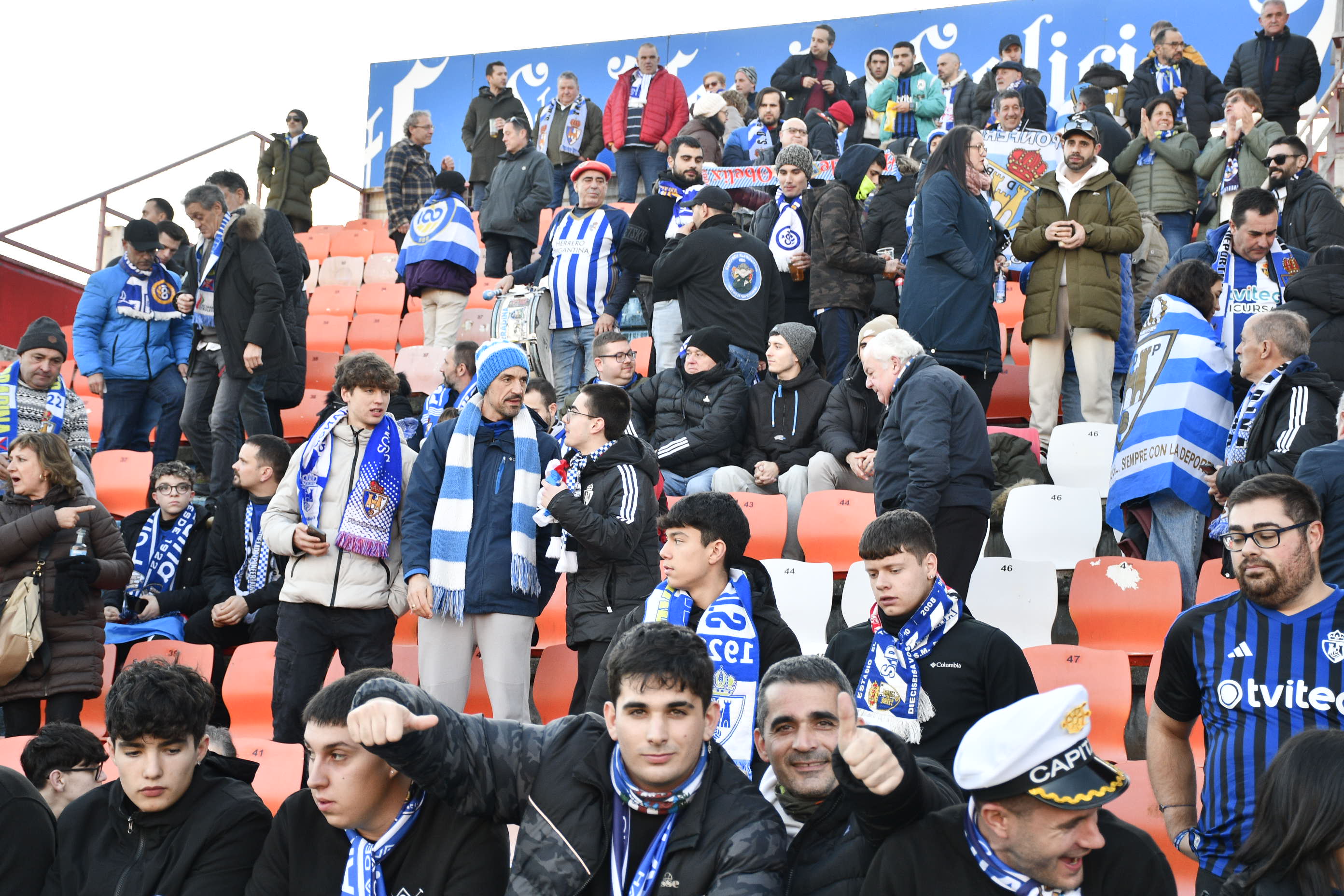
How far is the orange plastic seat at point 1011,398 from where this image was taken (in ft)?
26.7

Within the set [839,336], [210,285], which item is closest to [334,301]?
[210,285]

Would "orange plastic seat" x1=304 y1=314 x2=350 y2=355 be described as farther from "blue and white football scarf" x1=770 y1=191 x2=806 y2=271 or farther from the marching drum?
"blue and white football scarf" x1=770 y1=191 x2=806 y2=271

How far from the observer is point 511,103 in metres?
12.8

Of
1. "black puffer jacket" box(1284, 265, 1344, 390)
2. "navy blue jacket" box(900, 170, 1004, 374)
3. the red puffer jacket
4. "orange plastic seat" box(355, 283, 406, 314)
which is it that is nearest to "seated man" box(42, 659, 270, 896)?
"navy blue jacket" box(900, 170, 1004, 374)

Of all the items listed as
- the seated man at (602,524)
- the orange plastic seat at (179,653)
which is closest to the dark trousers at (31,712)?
the orange plastic seat at (179,653)

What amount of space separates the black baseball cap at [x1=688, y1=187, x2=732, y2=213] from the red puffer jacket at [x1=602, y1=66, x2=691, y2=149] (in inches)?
159

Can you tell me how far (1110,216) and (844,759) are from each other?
509 cm

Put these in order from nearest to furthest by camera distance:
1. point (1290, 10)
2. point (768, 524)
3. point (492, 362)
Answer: point (492, 362)
point (768, 524)
point (1290, 10)

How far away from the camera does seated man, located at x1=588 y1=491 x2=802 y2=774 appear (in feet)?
12.8

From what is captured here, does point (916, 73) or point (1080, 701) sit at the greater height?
point (916, 73)

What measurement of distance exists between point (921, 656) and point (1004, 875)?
123 centimetres

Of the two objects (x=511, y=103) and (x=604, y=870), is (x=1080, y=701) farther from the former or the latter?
(x=511, y=103)

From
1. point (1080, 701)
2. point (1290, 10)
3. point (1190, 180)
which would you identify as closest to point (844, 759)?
point (1080, 701)

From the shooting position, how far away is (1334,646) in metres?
2.98
